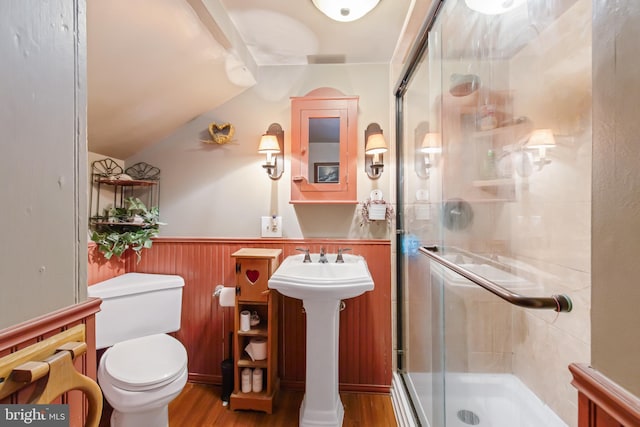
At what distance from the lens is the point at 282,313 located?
1761 mm

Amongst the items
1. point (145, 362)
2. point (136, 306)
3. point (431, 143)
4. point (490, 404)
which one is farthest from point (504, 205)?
point (136, 306)

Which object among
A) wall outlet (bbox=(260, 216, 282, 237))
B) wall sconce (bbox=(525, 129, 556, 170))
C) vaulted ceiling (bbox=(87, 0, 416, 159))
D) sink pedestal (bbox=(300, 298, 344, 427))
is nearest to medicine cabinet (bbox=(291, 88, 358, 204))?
wall outlet (bbox=(260, 216, 282, 237))

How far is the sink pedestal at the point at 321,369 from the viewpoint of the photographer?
4.57 feet

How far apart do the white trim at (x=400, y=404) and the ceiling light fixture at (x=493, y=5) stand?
180 cm

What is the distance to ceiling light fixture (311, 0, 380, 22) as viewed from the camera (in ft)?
3.98

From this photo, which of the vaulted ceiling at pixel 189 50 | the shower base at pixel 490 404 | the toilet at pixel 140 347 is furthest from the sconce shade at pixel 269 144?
the shower base at pixel 490 404

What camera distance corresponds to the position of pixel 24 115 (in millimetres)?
467

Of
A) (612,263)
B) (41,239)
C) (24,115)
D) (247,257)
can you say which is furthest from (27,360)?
(247,257)

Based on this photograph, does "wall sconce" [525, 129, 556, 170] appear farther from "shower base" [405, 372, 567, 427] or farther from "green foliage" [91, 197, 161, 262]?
"green foliage" [91, 197, 161, 262]

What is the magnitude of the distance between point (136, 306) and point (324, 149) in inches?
57.3

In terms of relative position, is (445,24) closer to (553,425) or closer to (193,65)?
(193,65)

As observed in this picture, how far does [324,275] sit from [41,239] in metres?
1.22

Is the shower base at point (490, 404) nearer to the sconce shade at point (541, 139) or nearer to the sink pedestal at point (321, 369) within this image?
the sink pedestal at point (321, 369)

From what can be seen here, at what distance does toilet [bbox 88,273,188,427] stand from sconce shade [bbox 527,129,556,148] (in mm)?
1804
